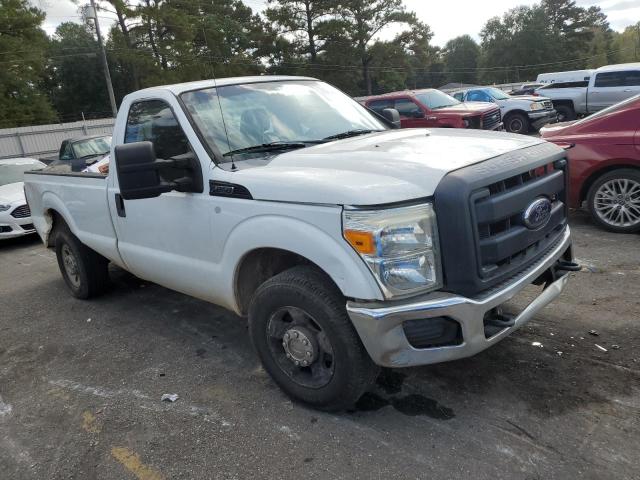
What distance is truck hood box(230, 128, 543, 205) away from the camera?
2.65 meters

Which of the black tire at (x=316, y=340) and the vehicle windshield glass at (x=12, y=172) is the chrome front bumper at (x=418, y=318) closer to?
the black tire at (x=316, y=340)

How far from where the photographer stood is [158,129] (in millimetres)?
4023

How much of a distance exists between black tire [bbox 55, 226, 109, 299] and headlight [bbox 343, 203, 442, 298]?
12.1 ft

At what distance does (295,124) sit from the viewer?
12.8 ft

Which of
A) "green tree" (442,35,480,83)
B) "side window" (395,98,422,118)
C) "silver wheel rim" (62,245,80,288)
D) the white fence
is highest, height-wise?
"green tree" (442,35,480,83)

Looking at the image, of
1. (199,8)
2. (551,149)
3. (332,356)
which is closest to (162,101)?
(332,356)

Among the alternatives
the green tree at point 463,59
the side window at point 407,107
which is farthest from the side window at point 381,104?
the green tree at point 463,59

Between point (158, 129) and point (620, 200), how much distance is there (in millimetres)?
4996

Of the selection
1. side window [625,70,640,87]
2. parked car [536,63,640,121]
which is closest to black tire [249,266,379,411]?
parked car [536,63,640,121]

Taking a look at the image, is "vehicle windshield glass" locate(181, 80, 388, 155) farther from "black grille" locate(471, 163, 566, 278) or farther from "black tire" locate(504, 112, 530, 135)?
"black tire" locate(504, 112, 530, 135)

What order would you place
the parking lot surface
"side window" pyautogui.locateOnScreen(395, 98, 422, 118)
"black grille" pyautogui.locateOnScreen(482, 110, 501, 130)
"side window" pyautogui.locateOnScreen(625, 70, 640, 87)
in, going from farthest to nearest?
"side window" pyautogui.locateOnScreen(625, 70, 640, 87) → "side window" pyautogui.locateOnScreen(395, 98, 422, 118) → "black grille" pyautogui.locateOnScreen(482, 110, 501, 130) → the parking lot surface

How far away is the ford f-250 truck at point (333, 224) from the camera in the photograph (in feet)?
8.61

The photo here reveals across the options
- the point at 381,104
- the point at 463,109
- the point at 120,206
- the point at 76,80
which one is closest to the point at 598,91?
the point at 463,109

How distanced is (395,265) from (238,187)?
3.76 feet
